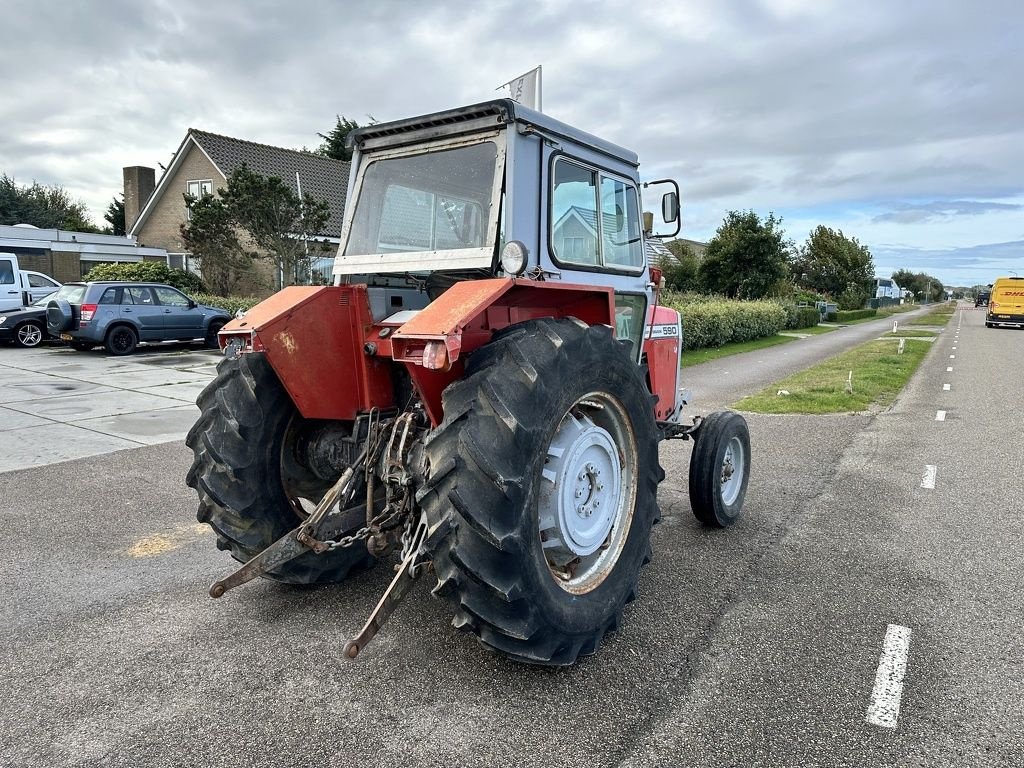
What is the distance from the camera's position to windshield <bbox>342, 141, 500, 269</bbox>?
3.65 m

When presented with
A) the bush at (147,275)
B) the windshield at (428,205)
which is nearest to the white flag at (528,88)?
the windshield at (428,205)

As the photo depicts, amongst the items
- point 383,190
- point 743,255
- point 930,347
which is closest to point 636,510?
point 383,190

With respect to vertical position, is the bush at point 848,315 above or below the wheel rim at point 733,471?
above

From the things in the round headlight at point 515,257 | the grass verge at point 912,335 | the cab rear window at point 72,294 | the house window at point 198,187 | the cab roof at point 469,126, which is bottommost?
the grass verge at point 912,335

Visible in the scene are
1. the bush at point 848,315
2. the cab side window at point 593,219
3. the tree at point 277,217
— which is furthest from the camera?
the bush at point 848,315

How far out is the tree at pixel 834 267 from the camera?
57.9 metres

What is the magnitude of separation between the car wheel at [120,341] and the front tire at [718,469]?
1505 cm

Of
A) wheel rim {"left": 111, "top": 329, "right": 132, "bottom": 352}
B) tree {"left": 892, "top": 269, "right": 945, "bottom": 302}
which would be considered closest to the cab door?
wheel rim {"left": 111, "top": 329, "right": 132, "bottom": 352}

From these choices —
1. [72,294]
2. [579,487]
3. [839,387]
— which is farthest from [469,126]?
[72,294]

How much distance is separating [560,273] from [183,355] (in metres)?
14.9

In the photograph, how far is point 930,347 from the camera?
2364 cm

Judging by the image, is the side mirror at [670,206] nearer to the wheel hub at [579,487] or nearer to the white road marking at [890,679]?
the wheel hub at [579,487]

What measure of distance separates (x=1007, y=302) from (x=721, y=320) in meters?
24.9

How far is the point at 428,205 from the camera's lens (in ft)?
13.0
